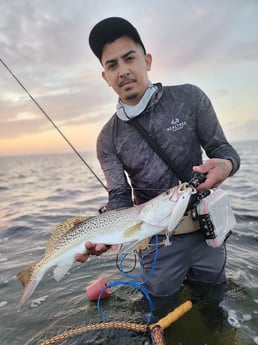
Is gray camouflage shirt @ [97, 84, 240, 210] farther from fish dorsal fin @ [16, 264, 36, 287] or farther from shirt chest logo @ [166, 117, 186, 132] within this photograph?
fish dorsal fin @ [16, 264, 36, 287]

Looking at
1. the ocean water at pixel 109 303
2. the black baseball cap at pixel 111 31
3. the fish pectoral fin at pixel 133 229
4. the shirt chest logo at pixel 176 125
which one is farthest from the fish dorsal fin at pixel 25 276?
the black baseball cap at pixel 111 31

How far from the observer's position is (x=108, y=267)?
691cm

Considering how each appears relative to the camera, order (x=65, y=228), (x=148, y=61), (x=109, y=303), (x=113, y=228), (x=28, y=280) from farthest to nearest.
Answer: (x=109, y=303) → (x=148, y=61) → (x=65, y=228) → (x=28, y=280) → (x=113, y=228)

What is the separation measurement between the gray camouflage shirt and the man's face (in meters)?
0.24

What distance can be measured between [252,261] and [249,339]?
2.63 meters

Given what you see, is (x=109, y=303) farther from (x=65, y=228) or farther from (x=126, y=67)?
(x=126, y=67)

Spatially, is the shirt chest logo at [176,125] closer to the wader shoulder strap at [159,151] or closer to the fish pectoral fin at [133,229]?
the wader shoulder strap at [159,151]

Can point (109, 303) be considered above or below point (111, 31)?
below

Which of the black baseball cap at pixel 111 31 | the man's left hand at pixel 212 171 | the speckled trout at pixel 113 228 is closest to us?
the speckled trout at pixel 113 228

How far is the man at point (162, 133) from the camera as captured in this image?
410cm

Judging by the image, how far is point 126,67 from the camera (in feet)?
13.4

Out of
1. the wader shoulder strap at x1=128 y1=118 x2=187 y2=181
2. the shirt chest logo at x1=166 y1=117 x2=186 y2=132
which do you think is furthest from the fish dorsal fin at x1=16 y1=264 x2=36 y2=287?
the shirt chest logo at x1=166 y1=117 x2=186 y2=132

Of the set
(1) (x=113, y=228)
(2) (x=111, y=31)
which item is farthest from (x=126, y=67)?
(1) (x=113, y=228)

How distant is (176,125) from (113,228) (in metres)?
1.48
